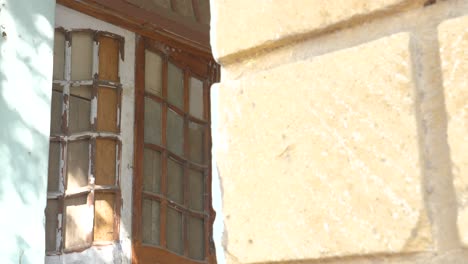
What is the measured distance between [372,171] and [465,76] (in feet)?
0.59

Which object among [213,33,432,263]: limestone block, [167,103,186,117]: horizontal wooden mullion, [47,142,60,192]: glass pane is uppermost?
[167,103,186,117]: horizontal wooden mullion

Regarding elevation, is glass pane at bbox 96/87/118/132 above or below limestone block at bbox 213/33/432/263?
above

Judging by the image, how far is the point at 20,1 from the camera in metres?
3.66

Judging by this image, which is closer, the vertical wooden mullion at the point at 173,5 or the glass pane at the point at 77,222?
the glass pane at the point at 77,222

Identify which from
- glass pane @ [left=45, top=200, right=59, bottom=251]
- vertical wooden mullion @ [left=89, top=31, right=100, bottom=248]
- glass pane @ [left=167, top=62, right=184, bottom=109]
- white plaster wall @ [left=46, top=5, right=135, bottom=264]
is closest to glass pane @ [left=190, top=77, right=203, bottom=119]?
glass pane @ [left=167, top=62, right=184, bottom=109]

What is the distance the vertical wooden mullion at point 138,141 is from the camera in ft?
14.0

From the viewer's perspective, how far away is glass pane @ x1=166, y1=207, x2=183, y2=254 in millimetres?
4570

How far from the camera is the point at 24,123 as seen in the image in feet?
11.6

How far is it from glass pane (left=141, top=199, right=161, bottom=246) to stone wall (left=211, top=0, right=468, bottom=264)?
314cm

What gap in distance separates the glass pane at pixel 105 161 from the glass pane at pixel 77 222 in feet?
0.52

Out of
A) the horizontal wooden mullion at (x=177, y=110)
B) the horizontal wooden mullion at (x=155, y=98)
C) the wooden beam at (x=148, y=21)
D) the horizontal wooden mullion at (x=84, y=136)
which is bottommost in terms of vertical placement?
the horizontal wooden mullion at (x=84, y=136)

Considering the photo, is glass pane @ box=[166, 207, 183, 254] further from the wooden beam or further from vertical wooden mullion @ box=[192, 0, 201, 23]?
vertical wooden mullion @ box=[192, 0, 201, 23]

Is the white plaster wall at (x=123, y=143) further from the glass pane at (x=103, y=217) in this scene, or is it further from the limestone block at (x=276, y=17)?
the limestone block at (x=276, y=17)

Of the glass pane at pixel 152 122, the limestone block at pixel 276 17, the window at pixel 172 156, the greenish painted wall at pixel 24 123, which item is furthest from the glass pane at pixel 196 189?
the limestone block at pixel 276 17
